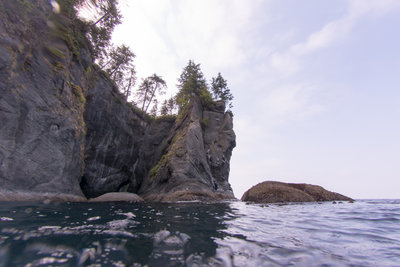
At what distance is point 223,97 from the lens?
3947cm

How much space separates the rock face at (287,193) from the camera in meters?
15.6

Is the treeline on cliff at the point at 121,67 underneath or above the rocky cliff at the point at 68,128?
above

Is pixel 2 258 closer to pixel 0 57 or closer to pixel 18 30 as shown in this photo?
pixel 0 57

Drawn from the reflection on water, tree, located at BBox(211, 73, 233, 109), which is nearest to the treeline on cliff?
tree, located at BBox(211, 73, 233, 109)

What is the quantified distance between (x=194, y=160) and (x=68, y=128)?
479 inches

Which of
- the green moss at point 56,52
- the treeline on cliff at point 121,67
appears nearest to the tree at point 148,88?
the treeline on cliff at point 121,67

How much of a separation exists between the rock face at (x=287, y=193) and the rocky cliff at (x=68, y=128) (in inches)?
177

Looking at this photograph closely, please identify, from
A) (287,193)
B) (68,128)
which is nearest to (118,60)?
(68,128)

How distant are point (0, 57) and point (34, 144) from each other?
4.84 m

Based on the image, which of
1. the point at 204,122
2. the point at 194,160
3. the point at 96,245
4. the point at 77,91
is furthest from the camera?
the point at 204,122

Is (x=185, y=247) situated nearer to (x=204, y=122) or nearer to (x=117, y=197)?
(x=117, y=197)

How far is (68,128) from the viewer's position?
44.3 feet

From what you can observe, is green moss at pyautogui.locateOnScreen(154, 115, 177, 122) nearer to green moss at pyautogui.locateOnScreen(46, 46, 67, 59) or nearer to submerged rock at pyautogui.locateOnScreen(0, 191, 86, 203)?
green moss at pyautogui.locateOnScreen(46, 46, 67, 59)

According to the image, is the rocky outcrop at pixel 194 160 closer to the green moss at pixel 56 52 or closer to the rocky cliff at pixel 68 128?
the rocky cliff at pixel 68 128
